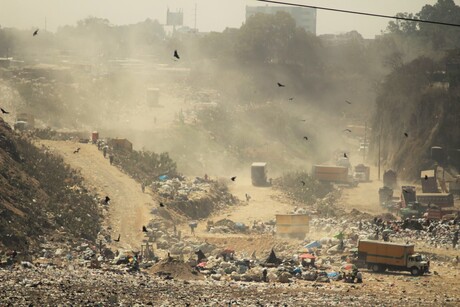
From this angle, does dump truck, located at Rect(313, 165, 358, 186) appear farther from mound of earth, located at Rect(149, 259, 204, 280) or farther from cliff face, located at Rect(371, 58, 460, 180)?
mound of earth, located at Rect(149, 259, 204, 280)

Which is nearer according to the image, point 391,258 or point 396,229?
point 391,258

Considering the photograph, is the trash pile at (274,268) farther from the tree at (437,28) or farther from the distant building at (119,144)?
the tree at (437,28)

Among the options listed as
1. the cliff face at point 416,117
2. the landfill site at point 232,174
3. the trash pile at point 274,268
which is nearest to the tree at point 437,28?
the landfill site at point 232,174

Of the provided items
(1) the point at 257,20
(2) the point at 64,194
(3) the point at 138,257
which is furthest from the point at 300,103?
(3) the point at 138,257

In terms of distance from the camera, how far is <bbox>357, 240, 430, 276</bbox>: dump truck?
3100 cm

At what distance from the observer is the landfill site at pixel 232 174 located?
1112 inches

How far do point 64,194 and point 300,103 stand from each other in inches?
2052

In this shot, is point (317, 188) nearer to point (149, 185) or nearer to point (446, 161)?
point (446, 161)

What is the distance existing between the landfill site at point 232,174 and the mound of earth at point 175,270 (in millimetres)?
66

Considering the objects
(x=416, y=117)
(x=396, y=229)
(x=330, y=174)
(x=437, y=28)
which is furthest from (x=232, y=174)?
(x=437, y=28)

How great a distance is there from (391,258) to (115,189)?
1454 centimetres

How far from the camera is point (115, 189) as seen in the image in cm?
4153

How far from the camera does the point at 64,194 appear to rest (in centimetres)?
3709

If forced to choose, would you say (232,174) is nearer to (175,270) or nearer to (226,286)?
(175,270)
